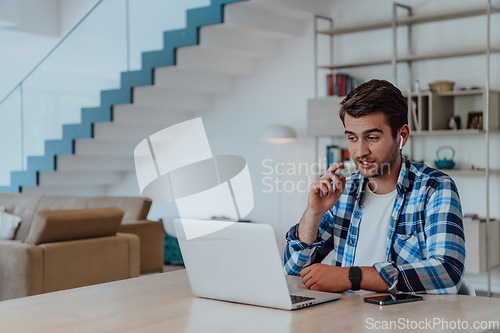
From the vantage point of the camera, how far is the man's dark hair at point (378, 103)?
2.23 m

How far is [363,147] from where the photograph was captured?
7.30 ft

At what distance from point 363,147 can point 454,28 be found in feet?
14.7

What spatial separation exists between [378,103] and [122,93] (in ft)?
16.7

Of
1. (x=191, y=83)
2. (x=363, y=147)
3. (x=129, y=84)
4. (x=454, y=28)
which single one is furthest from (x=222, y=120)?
(x=363, y=147)

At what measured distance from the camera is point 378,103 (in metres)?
2.24

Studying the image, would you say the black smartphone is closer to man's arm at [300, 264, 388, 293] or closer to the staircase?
man's arm at [300, 264, 388, 293]

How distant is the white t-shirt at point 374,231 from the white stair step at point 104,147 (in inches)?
218

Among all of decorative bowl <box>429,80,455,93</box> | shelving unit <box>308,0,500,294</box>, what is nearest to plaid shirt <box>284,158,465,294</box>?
shelving unit <box>308,0,500,294</box>

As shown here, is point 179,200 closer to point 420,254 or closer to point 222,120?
point 222,120

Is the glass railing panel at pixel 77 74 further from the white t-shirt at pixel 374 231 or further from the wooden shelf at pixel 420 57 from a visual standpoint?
the white t-shirt at pixel 374 231

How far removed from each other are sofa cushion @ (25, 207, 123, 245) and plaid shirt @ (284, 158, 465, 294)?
9.18ft

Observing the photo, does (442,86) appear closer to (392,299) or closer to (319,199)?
(319,199)

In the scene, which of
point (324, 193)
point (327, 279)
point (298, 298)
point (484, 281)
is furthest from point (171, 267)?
point (298, 298)

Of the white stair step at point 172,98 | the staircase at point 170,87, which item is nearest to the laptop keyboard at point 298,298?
the staircase at point 170,87
